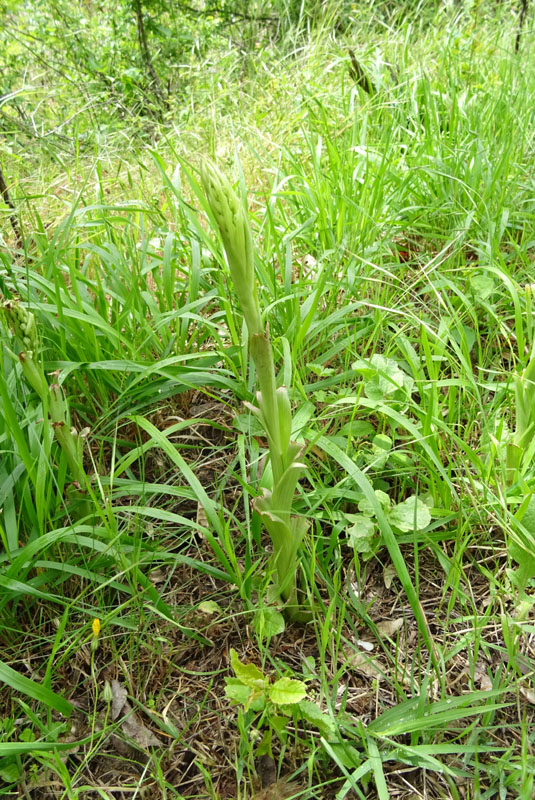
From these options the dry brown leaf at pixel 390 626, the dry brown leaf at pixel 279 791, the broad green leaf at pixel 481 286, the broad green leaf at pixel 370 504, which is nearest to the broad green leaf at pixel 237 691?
the dry brown leaf at pixel 279 791

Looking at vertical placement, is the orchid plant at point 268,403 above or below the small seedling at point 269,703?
above

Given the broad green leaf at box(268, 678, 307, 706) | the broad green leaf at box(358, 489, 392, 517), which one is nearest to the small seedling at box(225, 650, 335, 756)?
the broad green leaf at box(268, 678, 307, 706)

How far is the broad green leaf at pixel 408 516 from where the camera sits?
1264 mm

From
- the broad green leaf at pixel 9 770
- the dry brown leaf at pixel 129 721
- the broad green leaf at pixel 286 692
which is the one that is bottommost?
the dry brown leaf at pixel 129 721

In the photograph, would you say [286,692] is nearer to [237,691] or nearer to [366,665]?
[237,691]

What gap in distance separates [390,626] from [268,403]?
0.64 metres

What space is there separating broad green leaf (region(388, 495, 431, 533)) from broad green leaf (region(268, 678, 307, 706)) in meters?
0.43

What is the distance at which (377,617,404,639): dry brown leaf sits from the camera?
1247 mm

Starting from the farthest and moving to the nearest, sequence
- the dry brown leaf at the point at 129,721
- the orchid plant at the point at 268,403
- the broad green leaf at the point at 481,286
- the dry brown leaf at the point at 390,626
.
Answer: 1. the broad green leaf at the point at 481,286
2. the dry brown leaf at the point at 390,626
3. the dry brown leaf at the point at 129,721
4. the orchid plant at the point at 268,403

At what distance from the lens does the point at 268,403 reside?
993 mm

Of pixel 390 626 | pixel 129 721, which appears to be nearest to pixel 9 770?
pixel 129 721

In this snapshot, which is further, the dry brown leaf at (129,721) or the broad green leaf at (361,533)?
the broad green leaf at (361,533)

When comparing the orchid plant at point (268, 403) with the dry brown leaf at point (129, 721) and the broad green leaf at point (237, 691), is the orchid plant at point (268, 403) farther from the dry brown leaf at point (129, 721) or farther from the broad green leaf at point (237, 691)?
the dry brown leaf at point (129, 721)

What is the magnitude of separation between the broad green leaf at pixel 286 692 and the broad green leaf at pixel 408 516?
1.42ft
